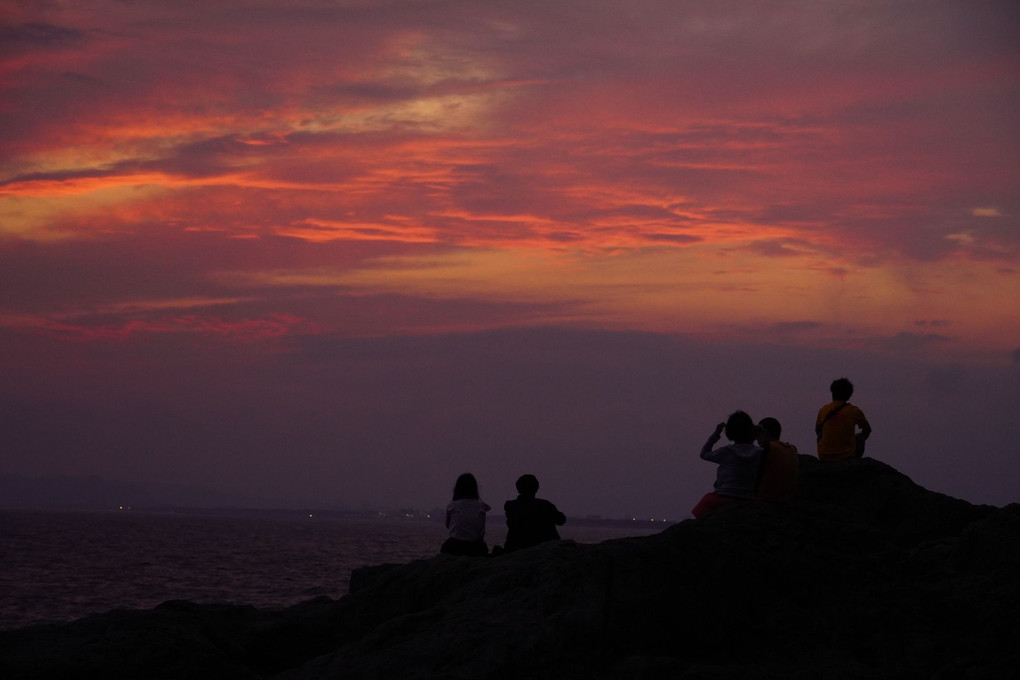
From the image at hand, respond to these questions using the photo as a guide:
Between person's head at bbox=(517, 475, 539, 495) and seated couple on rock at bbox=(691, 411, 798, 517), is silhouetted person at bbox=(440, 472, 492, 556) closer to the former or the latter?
person's head at bbox=(517, 475, 539, 495)

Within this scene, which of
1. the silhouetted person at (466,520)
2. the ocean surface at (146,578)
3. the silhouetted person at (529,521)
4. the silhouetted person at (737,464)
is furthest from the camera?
the ocean surface at (146,578)

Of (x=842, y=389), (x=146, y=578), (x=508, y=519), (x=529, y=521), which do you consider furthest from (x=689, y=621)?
(x=146, y=578)

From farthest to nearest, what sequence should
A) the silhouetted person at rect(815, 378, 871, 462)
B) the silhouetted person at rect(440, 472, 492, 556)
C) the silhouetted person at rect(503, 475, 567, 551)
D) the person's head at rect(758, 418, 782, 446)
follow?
the silhouetted person at rect(815, 378, 871, 462), the silhouetted person at rect(440, 472, 492, 556), the person's head at rect(758, 418, 782, 446), the silhouetted person at rect(503, 475, 567, 551)

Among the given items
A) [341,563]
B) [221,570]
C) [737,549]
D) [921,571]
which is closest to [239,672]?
[737,549]

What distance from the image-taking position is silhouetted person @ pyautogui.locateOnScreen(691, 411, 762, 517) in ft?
30.3

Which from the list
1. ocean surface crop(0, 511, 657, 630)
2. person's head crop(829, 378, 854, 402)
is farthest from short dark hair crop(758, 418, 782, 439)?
ocean surface crop(0, 511, 657, 630)

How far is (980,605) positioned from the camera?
782cm

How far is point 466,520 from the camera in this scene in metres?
12.2

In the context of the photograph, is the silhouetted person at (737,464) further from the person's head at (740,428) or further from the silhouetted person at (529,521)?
the silhouetted person at (529,521)

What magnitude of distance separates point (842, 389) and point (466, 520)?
218 inches

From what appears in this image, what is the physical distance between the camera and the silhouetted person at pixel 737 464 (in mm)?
9242

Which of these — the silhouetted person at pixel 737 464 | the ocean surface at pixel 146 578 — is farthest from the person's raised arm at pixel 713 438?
the ocean surface at pixel 146 578

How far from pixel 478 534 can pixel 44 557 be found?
2751 inches

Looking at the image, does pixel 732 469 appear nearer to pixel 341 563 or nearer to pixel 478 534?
pixel 478 534
